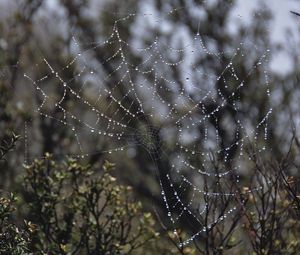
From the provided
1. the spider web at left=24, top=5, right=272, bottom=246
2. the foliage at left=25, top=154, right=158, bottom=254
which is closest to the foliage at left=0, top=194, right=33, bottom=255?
the foliage at left=25, top=154, right=158, bottom=254

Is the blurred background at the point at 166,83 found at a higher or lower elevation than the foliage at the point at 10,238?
higher

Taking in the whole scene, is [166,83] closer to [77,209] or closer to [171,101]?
[171,101]

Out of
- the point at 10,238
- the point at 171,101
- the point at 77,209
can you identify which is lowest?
the point at 10,238

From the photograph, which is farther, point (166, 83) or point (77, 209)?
Answer: point (166, 83)

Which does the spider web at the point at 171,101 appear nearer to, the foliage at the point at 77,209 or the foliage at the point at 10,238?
the foliage at the point at 77,209

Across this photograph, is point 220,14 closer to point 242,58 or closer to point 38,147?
point 242,58

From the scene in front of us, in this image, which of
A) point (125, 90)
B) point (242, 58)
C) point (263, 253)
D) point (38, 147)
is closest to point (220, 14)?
point (242, 58)

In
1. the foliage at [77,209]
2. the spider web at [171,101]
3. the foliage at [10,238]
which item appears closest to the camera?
the foliage at [10,238]

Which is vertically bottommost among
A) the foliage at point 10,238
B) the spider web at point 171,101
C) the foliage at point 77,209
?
the foliage at point 10,238

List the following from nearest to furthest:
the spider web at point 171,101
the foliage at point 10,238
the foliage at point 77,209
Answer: the foliage at point 10,238
the foliage at point 77,209
the spider web at point 171,101

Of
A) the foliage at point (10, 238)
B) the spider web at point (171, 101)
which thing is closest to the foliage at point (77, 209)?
the foliage at point (10, 238)

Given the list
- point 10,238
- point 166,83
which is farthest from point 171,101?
point 10,238
